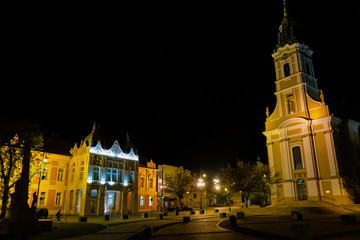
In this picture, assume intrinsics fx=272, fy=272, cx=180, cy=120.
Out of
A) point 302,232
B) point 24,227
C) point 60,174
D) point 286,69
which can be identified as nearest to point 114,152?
point 60,174

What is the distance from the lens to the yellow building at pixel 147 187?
170 ft

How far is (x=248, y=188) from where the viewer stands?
136 ft

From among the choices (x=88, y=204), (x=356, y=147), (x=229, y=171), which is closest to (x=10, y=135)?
(x=88, y=204)

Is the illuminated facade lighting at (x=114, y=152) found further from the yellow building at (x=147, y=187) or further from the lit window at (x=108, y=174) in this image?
the yellow building at (x=147, y=187)

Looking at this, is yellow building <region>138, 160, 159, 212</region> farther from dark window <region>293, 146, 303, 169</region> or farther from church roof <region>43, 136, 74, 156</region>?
dark window <region>293, 146, 303, 169</region>

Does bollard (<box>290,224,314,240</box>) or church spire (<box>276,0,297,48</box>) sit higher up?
church spire (<box>276,0,297,48</box>)

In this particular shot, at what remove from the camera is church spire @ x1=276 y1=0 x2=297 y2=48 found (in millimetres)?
45847

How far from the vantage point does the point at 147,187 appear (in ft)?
174

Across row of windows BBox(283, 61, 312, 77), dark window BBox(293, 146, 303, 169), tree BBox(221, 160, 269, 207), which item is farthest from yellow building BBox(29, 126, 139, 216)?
row of windows BBox(283, 61, 312, 77)

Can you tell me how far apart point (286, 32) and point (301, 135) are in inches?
748

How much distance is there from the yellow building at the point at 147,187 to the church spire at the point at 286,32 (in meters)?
33.4

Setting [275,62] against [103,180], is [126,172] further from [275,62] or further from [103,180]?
[275,62]

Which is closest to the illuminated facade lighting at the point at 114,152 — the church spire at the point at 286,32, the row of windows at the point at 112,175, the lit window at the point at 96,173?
the row of windows at the point at 112,175

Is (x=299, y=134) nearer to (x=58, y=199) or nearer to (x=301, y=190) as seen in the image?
(x=301, y=190)
